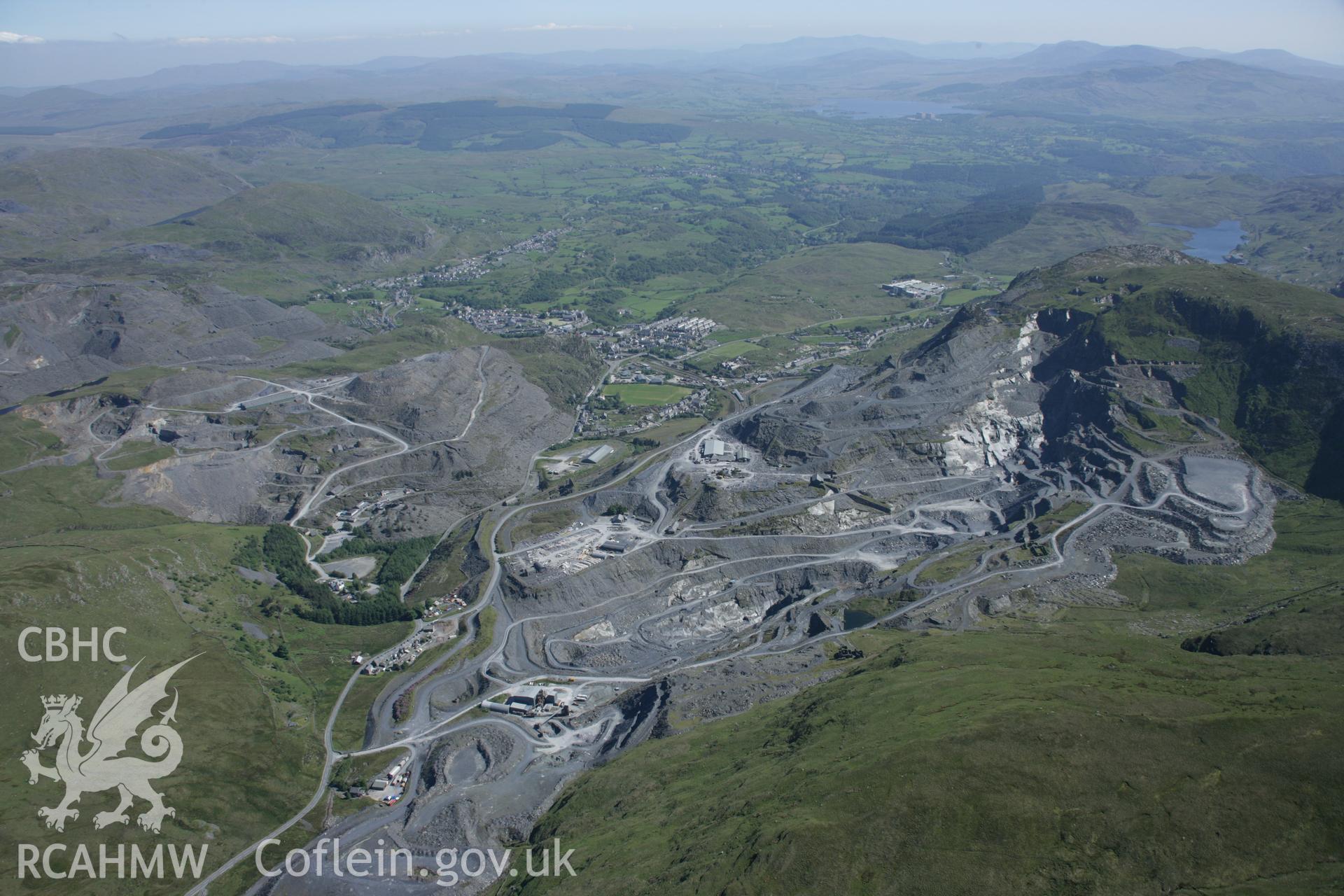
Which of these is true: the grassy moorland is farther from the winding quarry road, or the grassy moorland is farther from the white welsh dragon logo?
the winding quarry road

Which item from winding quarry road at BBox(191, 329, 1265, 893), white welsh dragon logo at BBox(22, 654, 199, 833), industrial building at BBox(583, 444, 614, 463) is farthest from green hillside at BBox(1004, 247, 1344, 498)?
white welsh dragon logo at BBox(22, 654, 199, 833)

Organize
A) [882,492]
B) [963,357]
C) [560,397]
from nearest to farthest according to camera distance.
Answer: [882,492]
[963,357]
[560,397]

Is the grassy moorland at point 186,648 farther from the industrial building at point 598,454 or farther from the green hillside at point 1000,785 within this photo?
the industrial building at point 598,454

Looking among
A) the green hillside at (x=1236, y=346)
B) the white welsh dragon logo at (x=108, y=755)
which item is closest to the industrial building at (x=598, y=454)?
the white welsh dragon logo at (x=108, y=755)

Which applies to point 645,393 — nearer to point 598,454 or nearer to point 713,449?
point 598,454

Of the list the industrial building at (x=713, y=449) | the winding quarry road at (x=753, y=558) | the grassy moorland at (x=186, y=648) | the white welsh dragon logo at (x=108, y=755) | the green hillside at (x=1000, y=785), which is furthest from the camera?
the industrial building at (x=713, y=449)

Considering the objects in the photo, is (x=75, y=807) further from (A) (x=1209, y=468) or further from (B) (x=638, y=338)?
(B) (x=638, y=338)

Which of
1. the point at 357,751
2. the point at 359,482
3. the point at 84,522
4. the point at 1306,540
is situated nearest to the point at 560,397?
the point at 359,482
